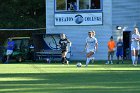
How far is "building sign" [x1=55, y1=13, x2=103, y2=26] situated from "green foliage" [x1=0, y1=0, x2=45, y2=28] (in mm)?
20579

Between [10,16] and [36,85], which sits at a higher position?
[10,16]

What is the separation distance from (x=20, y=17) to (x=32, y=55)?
2567 centimetres

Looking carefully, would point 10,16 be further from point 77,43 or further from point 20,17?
point 77,43

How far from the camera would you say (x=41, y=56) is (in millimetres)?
38031

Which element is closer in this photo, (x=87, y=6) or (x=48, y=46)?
→ (x=48, y=46)

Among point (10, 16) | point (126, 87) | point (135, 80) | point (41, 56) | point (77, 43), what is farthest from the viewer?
point (10, 16)

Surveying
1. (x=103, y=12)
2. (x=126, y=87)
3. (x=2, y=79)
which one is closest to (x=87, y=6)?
(x=103, y=12)

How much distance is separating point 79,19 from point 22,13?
24493 millimetres

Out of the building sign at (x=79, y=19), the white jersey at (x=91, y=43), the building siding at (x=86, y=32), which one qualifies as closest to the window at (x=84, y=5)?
the building sign at (x=79, y=19)

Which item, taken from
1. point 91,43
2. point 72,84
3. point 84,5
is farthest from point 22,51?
point 72,84

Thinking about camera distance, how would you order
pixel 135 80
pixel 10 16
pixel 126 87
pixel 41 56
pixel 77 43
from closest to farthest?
pixel 126 87 < pixel 135 80 < pixel 41 56 < pixel 77 43 < pixel 10 16

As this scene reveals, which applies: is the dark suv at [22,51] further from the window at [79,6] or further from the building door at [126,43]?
the building door at [126,43]

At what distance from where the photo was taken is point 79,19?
41.6 metres

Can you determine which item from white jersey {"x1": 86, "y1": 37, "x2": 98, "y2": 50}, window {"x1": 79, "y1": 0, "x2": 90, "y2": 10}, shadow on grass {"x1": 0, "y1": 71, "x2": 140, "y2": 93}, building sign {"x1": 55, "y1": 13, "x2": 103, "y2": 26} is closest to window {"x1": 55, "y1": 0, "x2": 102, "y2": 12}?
window {"x1": 79, "y1": 0, "x2": 90, "y2": 10}
